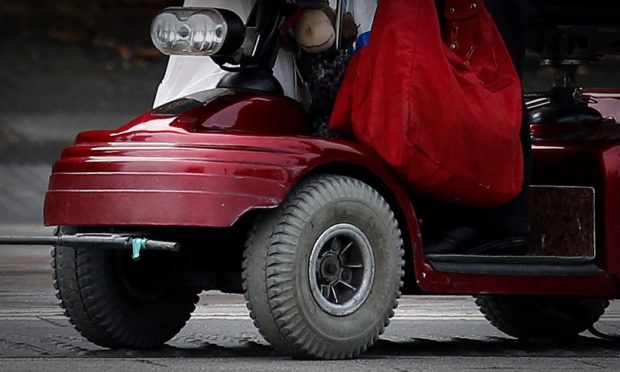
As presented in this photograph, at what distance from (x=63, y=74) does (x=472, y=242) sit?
8.53 metres

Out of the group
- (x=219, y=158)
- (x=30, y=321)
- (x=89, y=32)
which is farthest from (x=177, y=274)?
(x=89, y=32)

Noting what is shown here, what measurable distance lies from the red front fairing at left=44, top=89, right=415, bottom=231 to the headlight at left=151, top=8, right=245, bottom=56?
7.0 inches

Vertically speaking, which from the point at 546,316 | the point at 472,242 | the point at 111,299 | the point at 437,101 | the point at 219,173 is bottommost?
the point at 546,316

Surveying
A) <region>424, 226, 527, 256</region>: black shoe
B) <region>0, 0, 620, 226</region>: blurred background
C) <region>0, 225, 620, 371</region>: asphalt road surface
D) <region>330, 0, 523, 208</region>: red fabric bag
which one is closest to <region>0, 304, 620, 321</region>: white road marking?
<region>0, 225, 620, 371</region>: asphalt road surface

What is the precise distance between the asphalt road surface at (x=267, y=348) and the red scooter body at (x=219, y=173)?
324 millimetres

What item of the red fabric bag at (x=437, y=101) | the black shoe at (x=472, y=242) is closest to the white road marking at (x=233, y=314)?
the black shoe at (x=472, y=242)

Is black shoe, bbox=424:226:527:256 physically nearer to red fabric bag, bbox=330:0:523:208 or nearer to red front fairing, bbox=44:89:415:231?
red fabric bag, bbox=330:0:523:208

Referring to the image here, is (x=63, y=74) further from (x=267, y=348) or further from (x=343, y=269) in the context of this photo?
(x=343, y=269)

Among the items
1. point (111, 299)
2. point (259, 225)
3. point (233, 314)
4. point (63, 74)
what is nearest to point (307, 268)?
point (259, 225)

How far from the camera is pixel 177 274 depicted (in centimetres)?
662

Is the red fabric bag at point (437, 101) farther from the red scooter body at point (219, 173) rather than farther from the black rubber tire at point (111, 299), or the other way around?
the black rubber tire at point (111, 299)

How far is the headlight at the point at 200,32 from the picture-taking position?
20.9 ft

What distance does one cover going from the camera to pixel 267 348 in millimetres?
6969

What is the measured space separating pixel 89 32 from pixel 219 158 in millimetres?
8826
